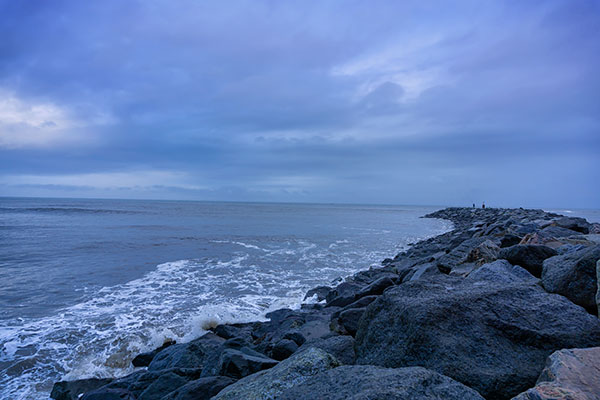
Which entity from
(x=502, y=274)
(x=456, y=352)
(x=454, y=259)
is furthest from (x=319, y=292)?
(x=456, y=352)

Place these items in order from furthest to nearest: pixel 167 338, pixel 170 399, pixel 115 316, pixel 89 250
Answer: pixel 89 250
pixel 115 316
pixel 167 338
pixel 170 399

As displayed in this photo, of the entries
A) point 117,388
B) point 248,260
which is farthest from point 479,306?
point 248,260

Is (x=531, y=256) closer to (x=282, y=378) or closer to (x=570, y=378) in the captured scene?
(x=570, y=378)

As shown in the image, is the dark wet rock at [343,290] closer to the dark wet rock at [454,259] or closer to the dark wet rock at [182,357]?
the dark wet rock at [454,259]

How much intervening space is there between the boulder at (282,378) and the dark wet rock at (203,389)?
93cm

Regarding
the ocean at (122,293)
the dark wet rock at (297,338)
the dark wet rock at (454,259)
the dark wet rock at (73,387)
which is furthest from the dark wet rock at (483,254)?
the dark wet rock at (73,387)

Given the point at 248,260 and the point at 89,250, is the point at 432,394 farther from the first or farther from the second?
the point at 89,250

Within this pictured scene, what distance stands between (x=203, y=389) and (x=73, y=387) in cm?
349

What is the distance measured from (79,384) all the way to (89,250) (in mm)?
14869

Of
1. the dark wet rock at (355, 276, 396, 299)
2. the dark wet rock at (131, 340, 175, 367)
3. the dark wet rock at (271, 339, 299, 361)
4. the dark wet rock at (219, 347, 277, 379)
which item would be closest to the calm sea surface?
the dark wet rock at (131, 340, 175, 367)

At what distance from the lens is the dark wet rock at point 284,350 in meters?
5.18

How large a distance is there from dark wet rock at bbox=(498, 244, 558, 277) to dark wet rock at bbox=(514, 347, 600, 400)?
3135 millimetres

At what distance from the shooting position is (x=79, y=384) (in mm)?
5852

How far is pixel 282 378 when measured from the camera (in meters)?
2.86
